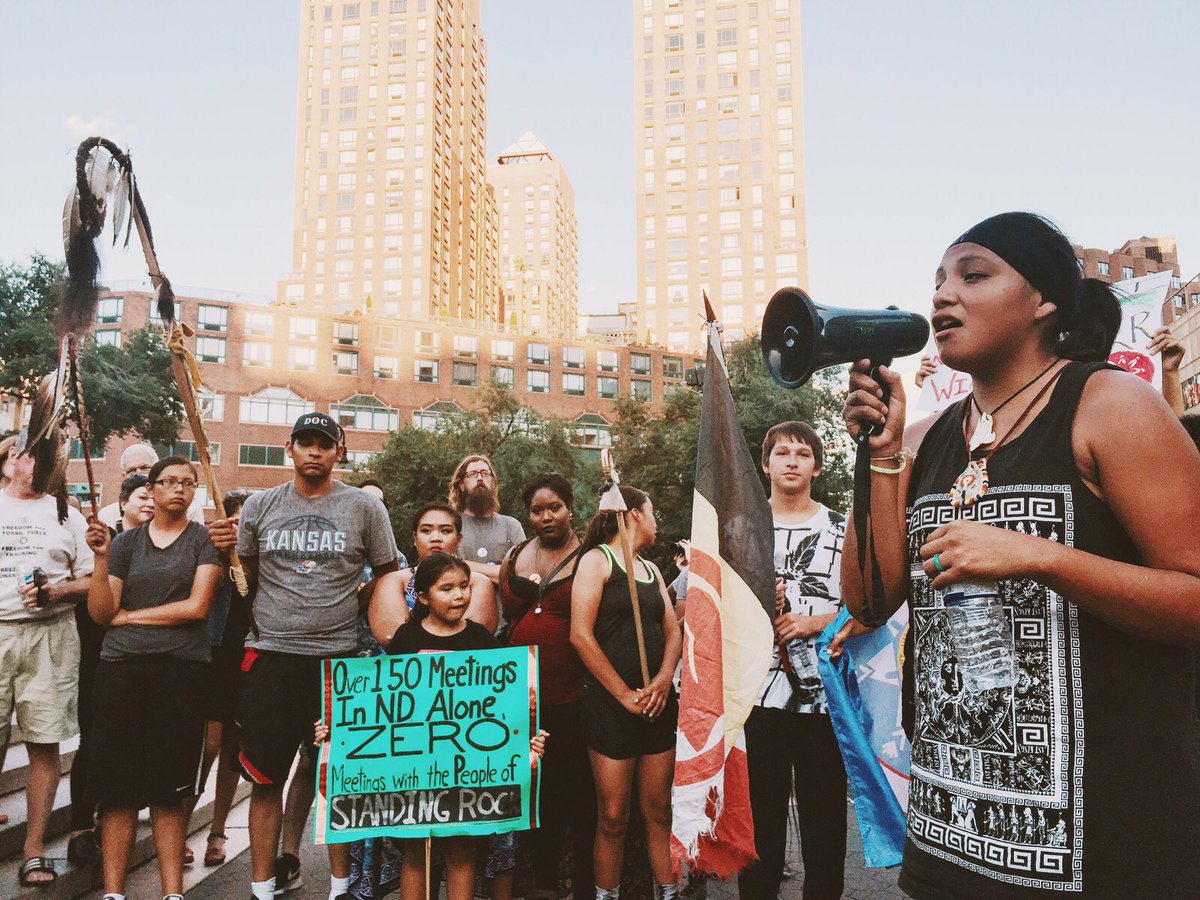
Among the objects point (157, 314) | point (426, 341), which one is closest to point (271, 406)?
point (426, 341)

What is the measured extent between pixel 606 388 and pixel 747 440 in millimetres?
44369

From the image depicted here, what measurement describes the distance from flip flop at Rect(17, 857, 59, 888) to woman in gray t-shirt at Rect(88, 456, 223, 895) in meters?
0.45

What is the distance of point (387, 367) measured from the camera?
63.7m

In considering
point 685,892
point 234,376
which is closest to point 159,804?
point 685,892

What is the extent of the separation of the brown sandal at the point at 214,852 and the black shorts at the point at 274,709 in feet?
4.10

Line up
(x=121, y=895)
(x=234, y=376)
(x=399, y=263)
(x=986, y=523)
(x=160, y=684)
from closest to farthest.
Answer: (x=986, y=523), (x=121, y=895), (x=160, y=684), (x=234, y=376), (x=399, y=263)

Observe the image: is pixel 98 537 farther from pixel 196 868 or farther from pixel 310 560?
pixel 196 868

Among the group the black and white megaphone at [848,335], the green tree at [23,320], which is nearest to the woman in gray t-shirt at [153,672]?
the black and white megaphone at [848,335]

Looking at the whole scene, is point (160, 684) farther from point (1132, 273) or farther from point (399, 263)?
point (1132, 273)

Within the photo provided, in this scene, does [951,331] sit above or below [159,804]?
above

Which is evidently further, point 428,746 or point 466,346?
point 466,346

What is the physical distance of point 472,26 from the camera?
108250 mm

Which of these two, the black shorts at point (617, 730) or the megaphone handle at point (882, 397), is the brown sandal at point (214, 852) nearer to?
the black shorts at point (617, 730)

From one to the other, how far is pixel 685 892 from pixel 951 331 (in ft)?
12.3
